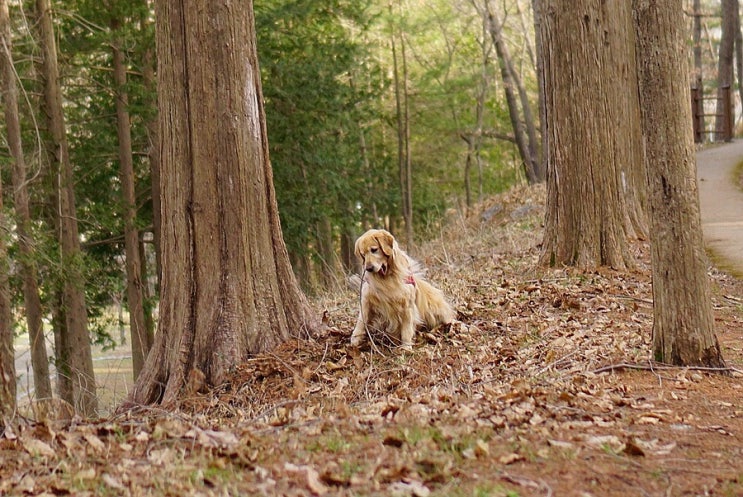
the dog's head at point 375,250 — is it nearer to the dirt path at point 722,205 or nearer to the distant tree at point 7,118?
the distant tree at point 7,118

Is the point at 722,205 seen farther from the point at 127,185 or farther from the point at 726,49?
the point at 726,49

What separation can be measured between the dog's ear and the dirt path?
6.56 meters

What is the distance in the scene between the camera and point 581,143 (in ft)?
39.4

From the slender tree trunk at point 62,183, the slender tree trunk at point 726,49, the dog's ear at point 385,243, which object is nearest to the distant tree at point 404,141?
the slender tree trunk at point 726,49

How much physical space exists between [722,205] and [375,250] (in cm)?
1405

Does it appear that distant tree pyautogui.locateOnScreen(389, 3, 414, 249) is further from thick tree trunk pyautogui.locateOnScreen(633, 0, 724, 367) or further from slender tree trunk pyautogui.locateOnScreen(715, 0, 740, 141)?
thick tree trunk pyautogui.locateOnScreen(633, 0, 724, 367)

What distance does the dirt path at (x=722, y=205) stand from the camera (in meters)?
14.1

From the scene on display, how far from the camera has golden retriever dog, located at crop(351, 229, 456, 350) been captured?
837 cm

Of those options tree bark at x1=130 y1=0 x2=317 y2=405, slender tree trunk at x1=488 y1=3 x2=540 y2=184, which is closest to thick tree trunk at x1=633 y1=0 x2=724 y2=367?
tree bark at x1=130 y1=0 x2=317 y2=405

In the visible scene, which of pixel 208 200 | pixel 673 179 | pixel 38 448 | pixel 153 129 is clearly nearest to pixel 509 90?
pixel 153 129

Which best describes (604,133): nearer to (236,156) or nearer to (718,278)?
(718,278)

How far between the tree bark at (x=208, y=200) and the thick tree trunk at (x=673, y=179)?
3938 mm

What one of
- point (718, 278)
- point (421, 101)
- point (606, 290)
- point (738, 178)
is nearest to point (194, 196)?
point (606, 290)

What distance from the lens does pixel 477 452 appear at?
15.9 feet
